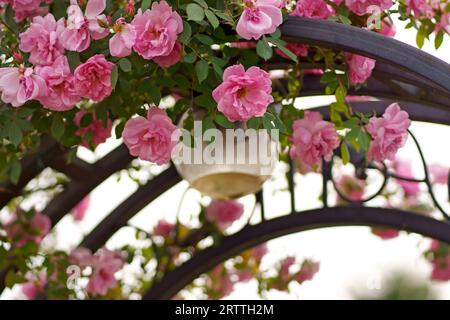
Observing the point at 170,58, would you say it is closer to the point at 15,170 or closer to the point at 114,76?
the point at 114,76

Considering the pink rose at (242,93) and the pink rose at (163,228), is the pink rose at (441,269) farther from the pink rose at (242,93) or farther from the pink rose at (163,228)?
the pink rose at (242,93)

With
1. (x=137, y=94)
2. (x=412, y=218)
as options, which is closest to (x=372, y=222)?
(x=412, y=218)

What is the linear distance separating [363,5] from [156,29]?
466 millimetres

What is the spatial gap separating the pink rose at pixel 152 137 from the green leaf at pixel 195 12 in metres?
0.25

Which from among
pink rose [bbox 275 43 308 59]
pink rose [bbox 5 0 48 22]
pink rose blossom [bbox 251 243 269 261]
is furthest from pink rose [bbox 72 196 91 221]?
pink rose [bbox 275 43 308 59]

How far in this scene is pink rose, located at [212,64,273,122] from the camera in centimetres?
240

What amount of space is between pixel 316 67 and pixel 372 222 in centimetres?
75

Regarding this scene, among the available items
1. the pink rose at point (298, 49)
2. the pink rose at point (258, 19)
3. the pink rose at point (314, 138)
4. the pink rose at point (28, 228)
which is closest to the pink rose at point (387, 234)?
Answer: the pink rose at point (28, 228)

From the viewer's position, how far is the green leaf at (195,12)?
240 centimetres

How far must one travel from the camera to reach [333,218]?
3.44 m

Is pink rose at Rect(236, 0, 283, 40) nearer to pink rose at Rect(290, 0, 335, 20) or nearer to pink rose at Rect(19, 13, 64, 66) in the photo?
pink rose at Rect(290, 0, 335, 20)

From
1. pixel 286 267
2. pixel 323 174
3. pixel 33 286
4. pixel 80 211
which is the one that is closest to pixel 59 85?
pixel 323 174

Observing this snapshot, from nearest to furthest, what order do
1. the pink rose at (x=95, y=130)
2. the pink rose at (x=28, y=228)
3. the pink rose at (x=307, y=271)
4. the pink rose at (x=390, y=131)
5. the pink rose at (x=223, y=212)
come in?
the pink rose at (x=390, y=131), the pink rose at (x=95, y=130), the pink rose at (x=28, y=228), the pink rose at (x=223, y=212), the pink rose at (x=307, y=271)
